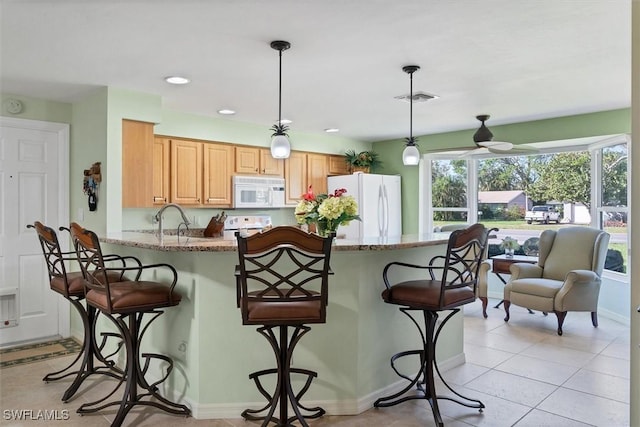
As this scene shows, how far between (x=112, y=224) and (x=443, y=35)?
2.97m

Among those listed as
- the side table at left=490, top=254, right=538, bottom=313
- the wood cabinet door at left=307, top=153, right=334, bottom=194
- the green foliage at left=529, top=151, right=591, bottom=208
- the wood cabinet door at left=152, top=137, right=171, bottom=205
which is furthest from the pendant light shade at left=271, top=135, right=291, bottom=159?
the green foliage at left=529, top=151, right=591, bottom=208

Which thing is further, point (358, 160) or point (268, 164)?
point (358, 160)

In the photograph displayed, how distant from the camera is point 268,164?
5.62m

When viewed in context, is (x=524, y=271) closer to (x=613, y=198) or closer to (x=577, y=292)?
(x=577, y=292)

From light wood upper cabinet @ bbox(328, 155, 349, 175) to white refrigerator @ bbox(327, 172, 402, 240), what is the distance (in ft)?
0.63

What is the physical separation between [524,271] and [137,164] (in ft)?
13.4

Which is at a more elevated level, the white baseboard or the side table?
the side table

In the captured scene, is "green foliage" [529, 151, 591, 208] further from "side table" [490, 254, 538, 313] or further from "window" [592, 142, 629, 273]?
"side table" [490, 254, 538, 313]

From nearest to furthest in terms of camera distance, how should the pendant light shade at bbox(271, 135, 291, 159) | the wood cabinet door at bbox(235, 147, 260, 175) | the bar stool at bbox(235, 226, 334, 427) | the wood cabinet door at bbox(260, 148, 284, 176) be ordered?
the bar stool at bbox(235, 226, 334, 427) → the pendant light shade at bbox(271, 135, 291, 159) → the wood cabinet door at bbox(235, 147, 260, 175) → the wood cabinet door at bbox(260, 148, 284, 176)

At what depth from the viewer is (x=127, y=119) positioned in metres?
3.84

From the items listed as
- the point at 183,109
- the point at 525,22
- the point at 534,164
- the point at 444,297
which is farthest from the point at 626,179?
the point at 183,109

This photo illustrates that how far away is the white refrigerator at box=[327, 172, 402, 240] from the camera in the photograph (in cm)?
593

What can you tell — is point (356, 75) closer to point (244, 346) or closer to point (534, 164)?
point (244, 346)

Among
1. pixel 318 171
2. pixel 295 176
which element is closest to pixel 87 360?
pixel 295 176
